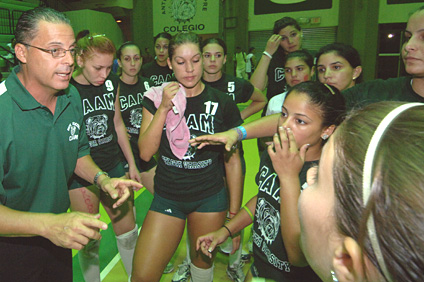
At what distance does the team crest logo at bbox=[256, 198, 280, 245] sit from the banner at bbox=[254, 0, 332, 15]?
14670 mm

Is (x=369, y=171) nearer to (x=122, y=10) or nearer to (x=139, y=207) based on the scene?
(x=139, y=207)

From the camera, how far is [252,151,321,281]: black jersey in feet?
5.49

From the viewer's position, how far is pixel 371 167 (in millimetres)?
633

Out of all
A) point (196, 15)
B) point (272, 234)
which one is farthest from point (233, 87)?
point (196, 15)

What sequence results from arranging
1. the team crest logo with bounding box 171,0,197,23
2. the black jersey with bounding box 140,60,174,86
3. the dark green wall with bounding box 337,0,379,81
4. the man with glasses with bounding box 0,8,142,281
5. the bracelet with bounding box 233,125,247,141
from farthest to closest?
the team crest logo with bounding box 171,0,197,23 → the dark green wall with bounding box 337,0,379,81 → the black jersey with bounding box 140,60,174,86 → the bracelet with bounding box 233,125,247,141 → the man with glasses with bounding box 0,8,142,281

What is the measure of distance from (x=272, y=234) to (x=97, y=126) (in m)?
1.91

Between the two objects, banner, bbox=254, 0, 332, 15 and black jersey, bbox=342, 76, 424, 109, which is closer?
black jersey, bbox=342, 76, 424, 109

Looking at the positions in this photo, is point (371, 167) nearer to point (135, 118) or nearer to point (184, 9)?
point (135, 118)

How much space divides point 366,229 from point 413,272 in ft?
0.33

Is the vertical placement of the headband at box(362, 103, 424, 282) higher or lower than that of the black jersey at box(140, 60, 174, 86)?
lower

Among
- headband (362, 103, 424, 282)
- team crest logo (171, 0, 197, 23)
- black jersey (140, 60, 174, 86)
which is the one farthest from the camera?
team crest logo (171, 0, 197, 23)

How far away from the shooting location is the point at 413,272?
55 centimetres

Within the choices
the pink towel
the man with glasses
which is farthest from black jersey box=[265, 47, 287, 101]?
the man with glasses

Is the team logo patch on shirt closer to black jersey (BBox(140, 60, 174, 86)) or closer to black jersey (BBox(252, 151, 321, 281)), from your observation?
black jersey (BBox(252, 151, 321, 281))
